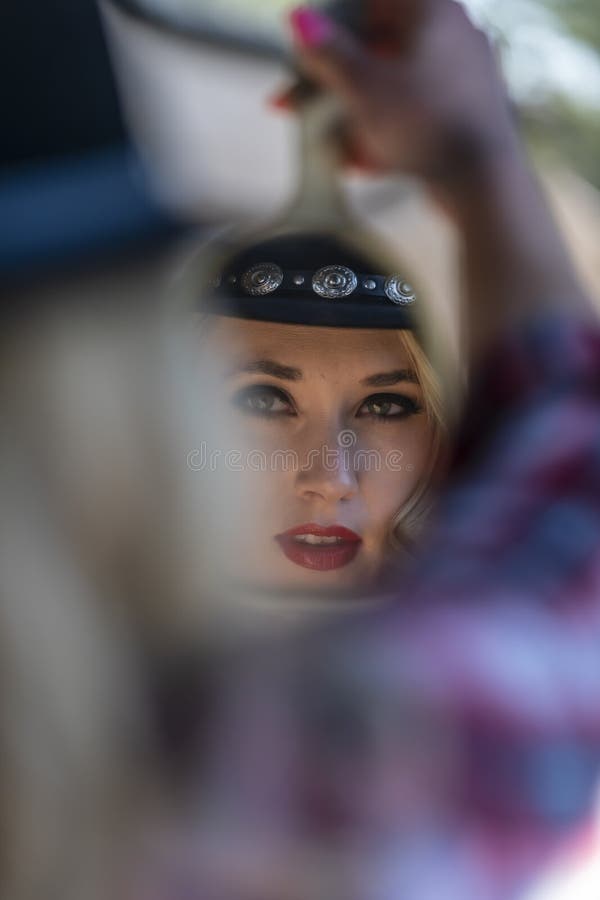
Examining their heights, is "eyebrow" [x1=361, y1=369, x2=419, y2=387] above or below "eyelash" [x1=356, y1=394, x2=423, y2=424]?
above

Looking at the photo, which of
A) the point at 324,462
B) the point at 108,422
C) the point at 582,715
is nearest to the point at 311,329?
the point at 324,462

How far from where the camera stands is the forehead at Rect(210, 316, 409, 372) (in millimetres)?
1040

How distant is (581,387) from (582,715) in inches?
9.4

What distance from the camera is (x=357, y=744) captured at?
1.84 ft

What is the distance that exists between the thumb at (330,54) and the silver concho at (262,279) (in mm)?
199

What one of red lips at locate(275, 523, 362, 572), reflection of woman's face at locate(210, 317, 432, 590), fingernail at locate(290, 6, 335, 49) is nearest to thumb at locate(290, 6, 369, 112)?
fingernail at locate(290, 6, 335, 49)

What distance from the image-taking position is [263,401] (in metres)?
1.00

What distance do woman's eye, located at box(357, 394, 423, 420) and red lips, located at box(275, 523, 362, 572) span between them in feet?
0.35

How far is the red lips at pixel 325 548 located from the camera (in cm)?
104

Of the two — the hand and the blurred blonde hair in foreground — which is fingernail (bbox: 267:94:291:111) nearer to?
the hand

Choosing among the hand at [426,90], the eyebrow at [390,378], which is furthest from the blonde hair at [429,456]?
the hand at [426,90]

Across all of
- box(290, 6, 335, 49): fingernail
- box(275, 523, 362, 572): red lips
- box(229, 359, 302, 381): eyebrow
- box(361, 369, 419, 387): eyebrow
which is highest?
box(290, 6, 335, 49): fingernail

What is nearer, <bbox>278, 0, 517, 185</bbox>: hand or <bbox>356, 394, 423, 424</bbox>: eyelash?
<bbox>278, 0, 517, 185</bbox>: hand

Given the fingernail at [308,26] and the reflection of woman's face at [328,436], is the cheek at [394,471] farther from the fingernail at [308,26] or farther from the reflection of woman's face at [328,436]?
the fingernail at [308,26]
